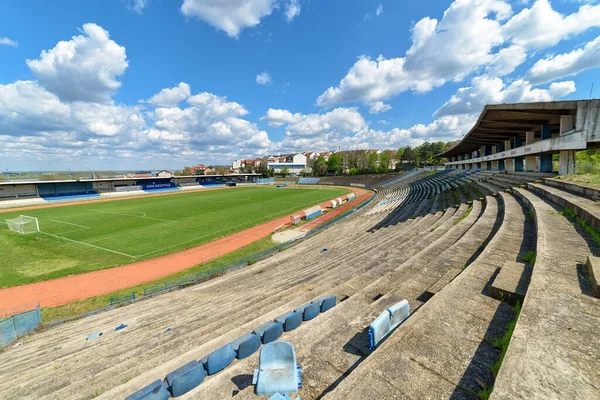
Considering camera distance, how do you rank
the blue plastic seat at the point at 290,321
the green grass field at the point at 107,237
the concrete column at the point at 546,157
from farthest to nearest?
the concrete column at the point at 546,157, the green grass field at the point at 107,237, the blue plastic seat at the point at 290,321

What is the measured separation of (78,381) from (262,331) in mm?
3939

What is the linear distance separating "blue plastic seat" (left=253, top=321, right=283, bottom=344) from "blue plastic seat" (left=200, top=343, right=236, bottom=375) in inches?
19.6

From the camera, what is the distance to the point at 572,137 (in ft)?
41.8

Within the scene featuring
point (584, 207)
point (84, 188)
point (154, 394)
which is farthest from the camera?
point (84, 188)

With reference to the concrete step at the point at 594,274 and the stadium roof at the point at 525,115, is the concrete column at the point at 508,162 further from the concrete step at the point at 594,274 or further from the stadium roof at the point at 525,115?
the concrete step at the point at 594,274

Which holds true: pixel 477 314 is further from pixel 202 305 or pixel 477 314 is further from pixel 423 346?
pixel 202 305

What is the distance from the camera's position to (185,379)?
10.5 feet

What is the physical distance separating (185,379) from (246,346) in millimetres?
911

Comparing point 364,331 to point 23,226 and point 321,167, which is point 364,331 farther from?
point 321,167

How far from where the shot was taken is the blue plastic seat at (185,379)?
123 inches

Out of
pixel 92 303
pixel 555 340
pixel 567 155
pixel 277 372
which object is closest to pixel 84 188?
pixel 92 303

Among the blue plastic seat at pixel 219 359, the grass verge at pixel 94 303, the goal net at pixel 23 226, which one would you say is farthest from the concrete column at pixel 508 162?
the goal net at pixel 23 226

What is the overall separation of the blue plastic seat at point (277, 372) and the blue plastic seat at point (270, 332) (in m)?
1.08

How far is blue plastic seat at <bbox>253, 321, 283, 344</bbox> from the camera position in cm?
406
